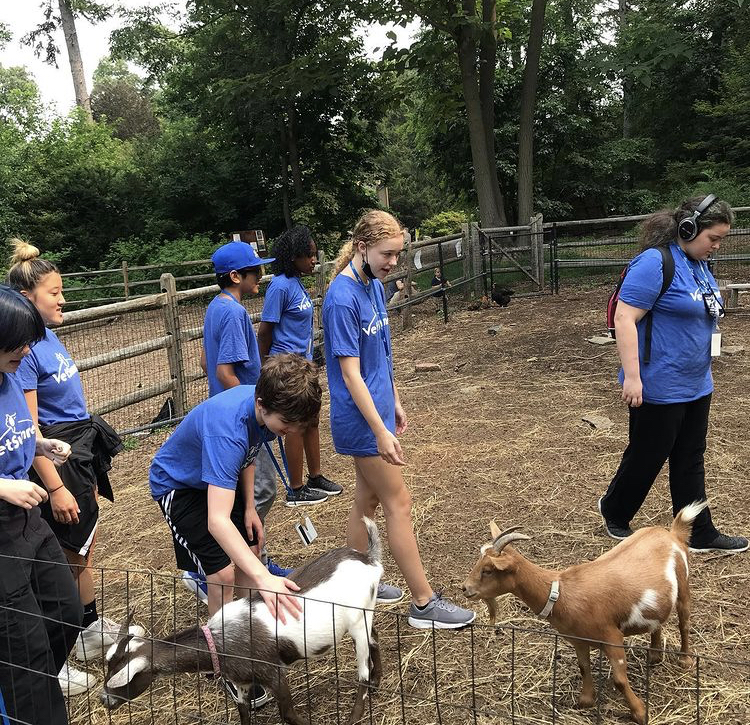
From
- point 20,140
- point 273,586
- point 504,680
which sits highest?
point 20,140

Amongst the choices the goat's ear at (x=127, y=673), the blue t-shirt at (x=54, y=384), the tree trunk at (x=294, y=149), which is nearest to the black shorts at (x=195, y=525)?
the goat's ear at (x=127, y=673)

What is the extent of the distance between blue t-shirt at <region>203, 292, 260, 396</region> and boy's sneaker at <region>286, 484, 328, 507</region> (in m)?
1.26

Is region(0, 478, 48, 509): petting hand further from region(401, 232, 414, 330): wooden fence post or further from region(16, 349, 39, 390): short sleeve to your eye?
region(401, 232, 414, 330): wooden fence post

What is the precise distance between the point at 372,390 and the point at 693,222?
1695 mm

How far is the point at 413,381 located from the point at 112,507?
3.89 meters

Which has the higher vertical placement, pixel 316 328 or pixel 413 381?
pixel 316 328

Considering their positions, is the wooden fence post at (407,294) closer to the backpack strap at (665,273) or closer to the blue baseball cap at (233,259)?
the blue baseball cap at (233,259)

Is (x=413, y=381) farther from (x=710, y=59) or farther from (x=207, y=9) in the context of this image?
(x=710, y=59)

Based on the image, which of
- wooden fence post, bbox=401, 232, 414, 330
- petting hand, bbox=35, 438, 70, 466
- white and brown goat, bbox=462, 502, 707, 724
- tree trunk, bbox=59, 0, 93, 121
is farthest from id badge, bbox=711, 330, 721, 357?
tree trunk, bbox=59, 0, 93, 121

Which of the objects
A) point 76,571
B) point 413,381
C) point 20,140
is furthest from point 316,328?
point 20,140

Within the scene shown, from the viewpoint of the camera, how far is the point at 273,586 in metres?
2.11

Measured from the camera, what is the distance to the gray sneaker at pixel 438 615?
2.97m

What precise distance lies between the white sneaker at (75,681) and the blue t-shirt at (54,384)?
1.07 m

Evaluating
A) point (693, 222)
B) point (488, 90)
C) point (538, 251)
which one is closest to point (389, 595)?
point (693, 222)
